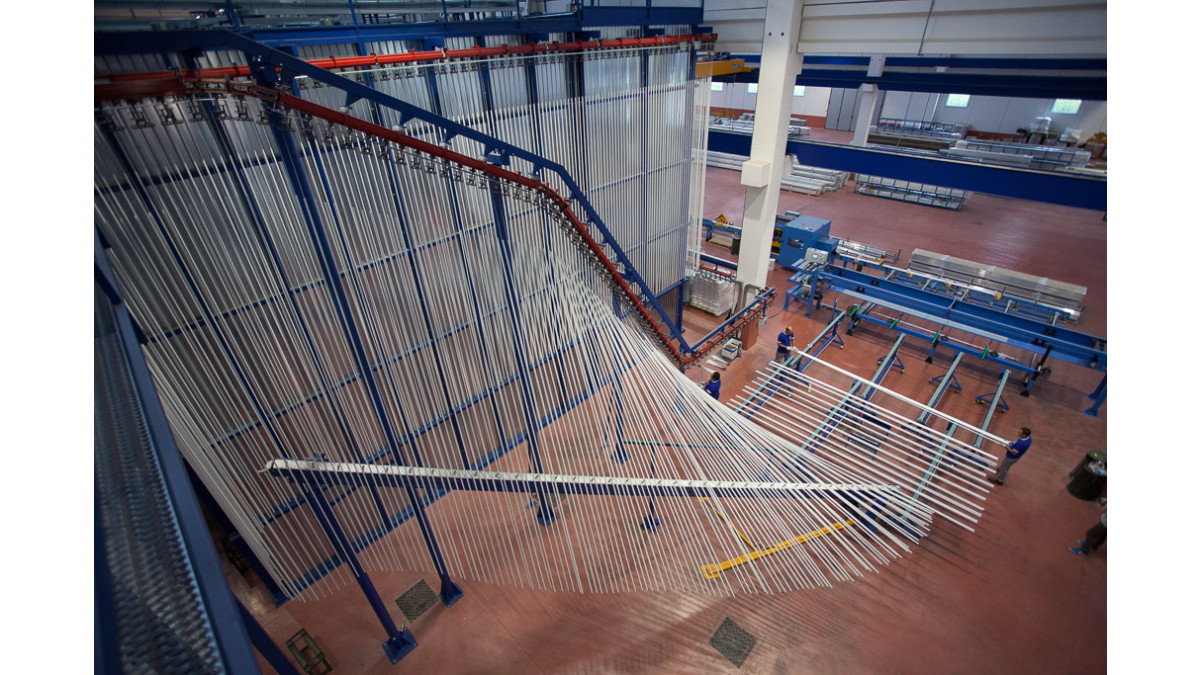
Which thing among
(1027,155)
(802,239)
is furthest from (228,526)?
(1027,155)

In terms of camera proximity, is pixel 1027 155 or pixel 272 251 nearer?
pixel 272 251

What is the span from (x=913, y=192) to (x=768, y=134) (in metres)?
15.3

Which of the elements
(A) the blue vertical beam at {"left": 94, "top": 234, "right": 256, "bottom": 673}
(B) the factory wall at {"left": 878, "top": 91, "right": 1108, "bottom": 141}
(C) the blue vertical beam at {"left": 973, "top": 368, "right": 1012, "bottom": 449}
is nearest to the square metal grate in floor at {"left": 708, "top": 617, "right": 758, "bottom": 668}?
(C) the blue vertical beam at {"left": 973, "top": 368, "right": 1012, "bottom": 449}

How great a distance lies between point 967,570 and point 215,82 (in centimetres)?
1051

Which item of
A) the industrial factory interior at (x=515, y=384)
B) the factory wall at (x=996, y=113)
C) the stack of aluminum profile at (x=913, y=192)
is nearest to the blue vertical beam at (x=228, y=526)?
the industrial factory interior at (x=515, y=384)

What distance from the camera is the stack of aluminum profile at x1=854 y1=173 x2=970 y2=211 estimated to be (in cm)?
2098

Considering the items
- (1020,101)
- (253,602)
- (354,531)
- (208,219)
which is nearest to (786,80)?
(208,219)

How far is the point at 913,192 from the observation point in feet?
71.1

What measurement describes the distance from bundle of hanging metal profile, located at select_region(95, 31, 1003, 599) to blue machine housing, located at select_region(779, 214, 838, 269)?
9.03 m

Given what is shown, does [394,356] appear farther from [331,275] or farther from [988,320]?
[988,320]

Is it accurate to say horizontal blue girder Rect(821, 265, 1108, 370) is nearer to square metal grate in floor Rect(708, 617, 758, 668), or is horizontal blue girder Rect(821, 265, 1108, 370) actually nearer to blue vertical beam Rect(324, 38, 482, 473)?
square metal grate in floor Rect(708, 617, 758, 668)

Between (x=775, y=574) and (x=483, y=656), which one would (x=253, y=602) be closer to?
(x=483, y=656)

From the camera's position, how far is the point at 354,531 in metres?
6.56

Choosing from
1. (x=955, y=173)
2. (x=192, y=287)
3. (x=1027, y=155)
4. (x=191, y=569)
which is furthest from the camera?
(x=1027, y=155)
